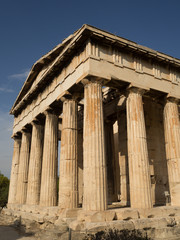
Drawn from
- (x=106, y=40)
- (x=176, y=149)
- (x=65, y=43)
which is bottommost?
(x=176, y=149)

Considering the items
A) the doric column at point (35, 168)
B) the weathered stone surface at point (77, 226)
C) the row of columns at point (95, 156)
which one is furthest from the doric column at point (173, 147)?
the doric column at point (35, 168)

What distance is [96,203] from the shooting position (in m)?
10.3

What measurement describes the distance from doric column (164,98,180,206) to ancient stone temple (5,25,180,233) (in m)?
0.06

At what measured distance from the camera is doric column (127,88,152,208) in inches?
460

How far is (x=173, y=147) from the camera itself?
1427cm

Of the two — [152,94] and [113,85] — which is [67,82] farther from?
[152,94]

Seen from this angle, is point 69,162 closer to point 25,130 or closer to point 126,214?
point 126,214

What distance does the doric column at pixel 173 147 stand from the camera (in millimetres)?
13562

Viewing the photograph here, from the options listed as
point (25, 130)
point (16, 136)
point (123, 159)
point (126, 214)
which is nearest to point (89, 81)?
point (126, 214)

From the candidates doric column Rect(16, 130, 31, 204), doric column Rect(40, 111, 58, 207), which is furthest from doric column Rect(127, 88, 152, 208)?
doric column Rect(16, 130, 31, 204)

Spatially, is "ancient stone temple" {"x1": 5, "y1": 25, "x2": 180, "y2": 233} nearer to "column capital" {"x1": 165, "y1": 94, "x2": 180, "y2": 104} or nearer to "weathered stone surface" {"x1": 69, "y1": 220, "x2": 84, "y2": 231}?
"column capital" {"x1": 165, "y1": 94, "x2": 180, "y2": 104}

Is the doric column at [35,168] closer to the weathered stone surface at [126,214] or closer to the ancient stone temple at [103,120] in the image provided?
the ancient stone temple at [103,120]

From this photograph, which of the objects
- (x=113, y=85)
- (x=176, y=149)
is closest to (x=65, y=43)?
(x=113, y=85)

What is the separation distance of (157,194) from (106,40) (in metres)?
10.3
